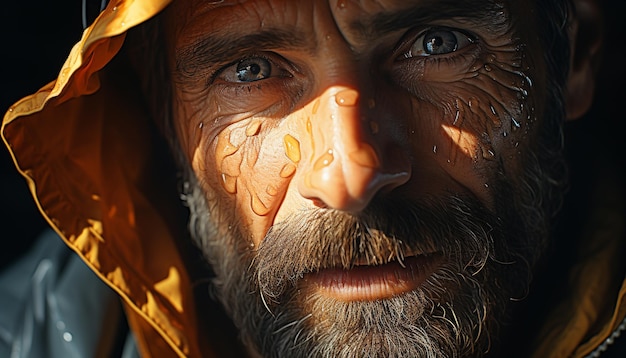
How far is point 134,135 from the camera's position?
1836 mm

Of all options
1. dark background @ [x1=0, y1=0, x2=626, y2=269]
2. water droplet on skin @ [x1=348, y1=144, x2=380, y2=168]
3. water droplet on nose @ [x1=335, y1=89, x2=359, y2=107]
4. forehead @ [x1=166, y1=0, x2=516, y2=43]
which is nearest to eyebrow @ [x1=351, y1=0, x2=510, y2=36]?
forehead @ [x1=166, y1=0, x2=516, y2=43]

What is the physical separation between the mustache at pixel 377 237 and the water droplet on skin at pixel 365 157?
84mm

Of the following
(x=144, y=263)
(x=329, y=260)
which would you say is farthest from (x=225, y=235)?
(x=329, y=260)

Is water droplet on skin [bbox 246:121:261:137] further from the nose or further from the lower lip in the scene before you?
the lower lip

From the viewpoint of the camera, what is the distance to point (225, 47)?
4.95ft

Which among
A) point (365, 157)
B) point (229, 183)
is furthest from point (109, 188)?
point (365, 157)

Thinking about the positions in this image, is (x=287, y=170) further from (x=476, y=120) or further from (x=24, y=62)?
(x=24, y=62)

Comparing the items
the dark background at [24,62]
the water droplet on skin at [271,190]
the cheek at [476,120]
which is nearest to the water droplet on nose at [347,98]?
the cheek at [476,120]

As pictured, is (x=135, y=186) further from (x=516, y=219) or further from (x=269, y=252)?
(x=516, y=219)

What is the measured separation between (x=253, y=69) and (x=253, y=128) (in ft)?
0.38

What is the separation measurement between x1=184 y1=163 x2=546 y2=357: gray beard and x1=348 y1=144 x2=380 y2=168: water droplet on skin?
85 mm

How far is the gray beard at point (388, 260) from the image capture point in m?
1.42

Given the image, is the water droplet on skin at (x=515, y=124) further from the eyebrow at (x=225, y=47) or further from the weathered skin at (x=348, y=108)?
the eyebrow at (x=225, y=47)

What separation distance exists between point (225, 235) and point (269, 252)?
0.19 m
